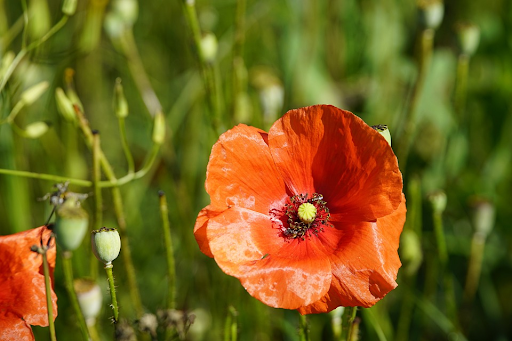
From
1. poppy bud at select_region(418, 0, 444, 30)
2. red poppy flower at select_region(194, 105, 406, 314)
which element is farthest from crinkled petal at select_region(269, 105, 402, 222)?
poppy bud at select_region(418, 0, 444, 30)

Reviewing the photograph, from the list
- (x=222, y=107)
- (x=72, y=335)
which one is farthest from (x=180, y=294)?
(x=222, y=107)

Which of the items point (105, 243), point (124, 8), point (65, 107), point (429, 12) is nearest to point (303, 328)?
point (105, 243)

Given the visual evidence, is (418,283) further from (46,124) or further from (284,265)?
(46,124)

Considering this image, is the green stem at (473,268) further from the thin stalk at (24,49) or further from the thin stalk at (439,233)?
the thin stalk at (24,49)

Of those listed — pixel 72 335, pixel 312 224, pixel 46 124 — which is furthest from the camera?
pixel 72 335

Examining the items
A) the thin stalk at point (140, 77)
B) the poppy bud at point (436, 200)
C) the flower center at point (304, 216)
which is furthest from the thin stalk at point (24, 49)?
the poppy bud at point (436, 200)

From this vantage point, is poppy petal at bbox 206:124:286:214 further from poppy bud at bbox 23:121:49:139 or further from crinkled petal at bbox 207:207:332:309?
poppy bud at bbox 23:121:49:139

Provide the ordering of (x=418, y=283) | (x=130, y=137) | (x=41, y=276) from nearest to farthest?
(x=41, y=276) < (x=418, y=283) < (x=130, y=137)
